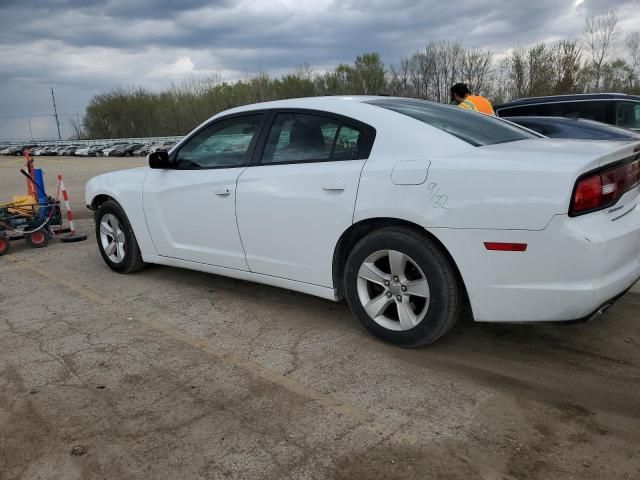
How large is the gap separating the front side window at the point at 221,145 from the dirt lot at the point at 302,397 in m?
1.19

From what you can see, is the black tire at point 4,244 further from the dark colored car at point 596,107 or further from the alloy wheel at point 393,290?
the dark colored car at point 596,107

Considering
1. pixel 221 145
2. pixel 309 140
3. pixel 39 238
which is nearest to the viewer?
pixel 309 140

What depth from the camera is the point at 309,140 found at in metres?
3.71

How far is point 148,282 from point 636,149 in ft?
13.6

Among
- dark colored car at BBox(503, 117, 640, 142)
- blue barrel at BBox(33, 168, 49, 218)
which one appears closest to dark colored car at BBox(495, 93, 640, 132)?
dark colored car at BBox(503, 117, 640, 142)

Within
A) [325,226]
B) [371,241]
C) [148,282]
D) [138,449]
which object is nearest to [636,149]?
[371,241]

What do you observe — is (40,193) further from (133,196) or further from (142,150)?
(142,150)

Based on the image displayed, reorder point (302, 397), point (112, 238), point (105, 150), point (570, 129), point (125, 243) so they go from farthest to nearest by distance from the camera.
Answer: point (105, 150)
point (570, 129)
point (112, 238)
point (125, 243)
point (302, 397)

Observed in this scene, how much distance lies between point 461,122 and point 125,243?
341cm

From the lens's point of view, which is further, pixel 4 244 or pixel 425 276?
pixel 4 244

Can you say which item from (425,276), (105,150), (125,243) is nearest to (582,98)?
(425,276)

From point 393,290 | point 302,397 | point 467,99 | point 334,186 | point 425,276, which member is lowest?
point 302,397

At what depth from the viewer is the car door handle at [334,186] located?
3.38 m

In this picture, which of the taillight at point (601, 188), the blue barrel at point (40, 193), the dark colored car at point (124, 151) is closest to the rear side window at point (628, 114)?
the taillight at point (601, 188)
